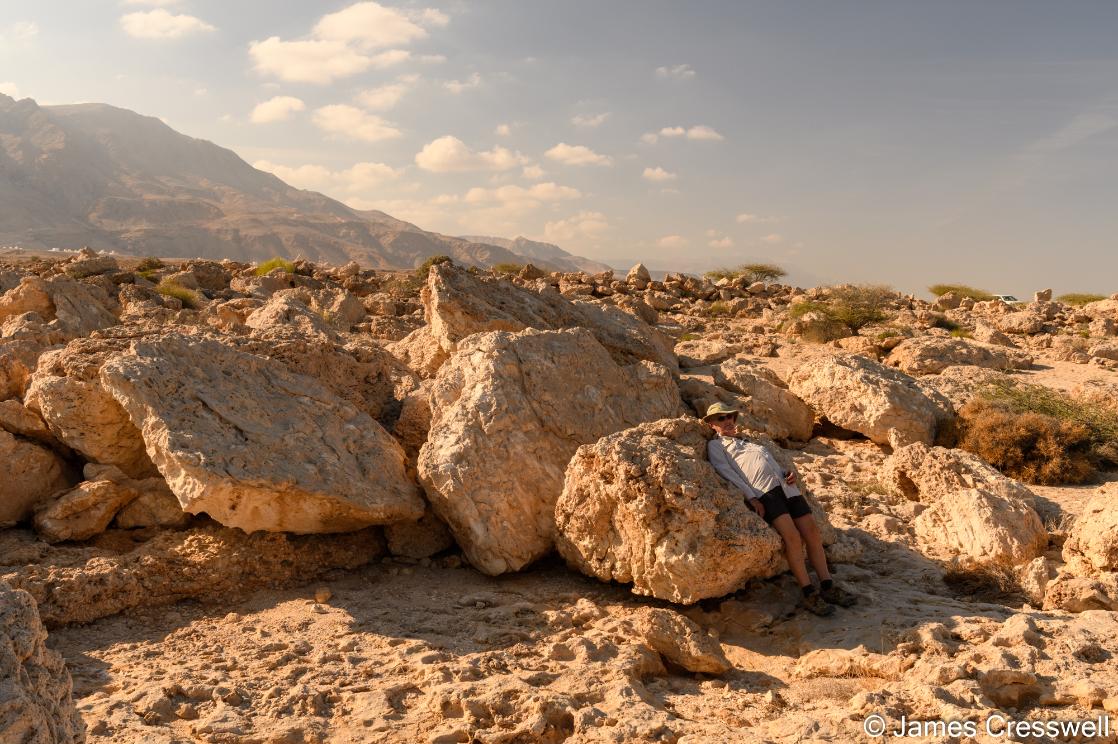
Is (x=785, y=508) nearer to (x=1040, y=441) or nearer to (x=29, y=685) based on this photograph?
(x=29, y=685)

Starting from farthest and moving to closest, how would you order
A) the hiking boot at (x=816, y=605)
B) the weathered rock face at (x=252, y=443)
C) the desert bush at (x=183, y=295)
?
the desert bush at (x=183, y=295) < the weathered rock face at (x=252, y=443) < the hiking boot at (x=816, y=605)

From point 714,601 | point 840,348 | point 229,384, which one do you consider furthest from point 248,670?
point 840,348

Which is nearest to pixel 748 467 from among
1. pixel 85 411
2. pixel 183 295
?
pixel 85 411

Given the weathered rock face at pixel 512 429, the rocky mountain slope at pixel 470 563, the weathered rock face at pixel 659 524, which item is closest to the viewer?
the rocky mountain slope at pixel 470 563

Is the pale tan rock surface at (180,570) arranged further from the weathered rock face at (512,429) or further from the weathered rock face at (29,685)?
the weathered rock face at (29,685)

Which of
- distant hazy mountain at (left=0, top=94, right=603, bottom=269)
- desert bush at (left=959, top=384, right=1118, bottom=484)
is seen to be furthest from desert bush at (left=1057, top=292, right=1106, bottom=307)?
distant hazy mountain at (left=0, top=94, right=603, bottom=269)

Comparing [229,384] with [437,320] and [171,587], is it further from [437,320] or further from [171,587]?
[437,320]

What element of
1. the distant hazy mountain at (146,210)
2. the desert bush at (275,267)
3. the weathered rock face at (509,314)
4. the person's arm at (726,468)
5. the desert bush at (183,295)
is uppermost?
the distant hazy mountain at (146,210)

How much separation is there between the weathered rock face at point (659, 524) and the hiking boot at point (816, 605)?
0.25 metres

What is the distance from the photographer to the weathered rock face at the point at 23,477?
5023 millimetres

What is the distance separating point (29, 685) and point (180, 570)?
2629 mm

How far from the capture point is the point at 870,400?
7590 millimetres

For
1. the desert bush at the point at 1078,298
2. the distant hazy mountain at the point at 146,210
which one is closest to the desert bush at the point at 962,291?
the desert bush at the point at 1078,298

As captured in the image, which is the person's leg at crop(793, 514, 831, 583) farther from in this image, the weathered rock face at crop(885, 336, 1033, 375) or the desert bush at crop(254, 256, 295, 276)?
the desert bush at crop(254, 256, 295, 276)
